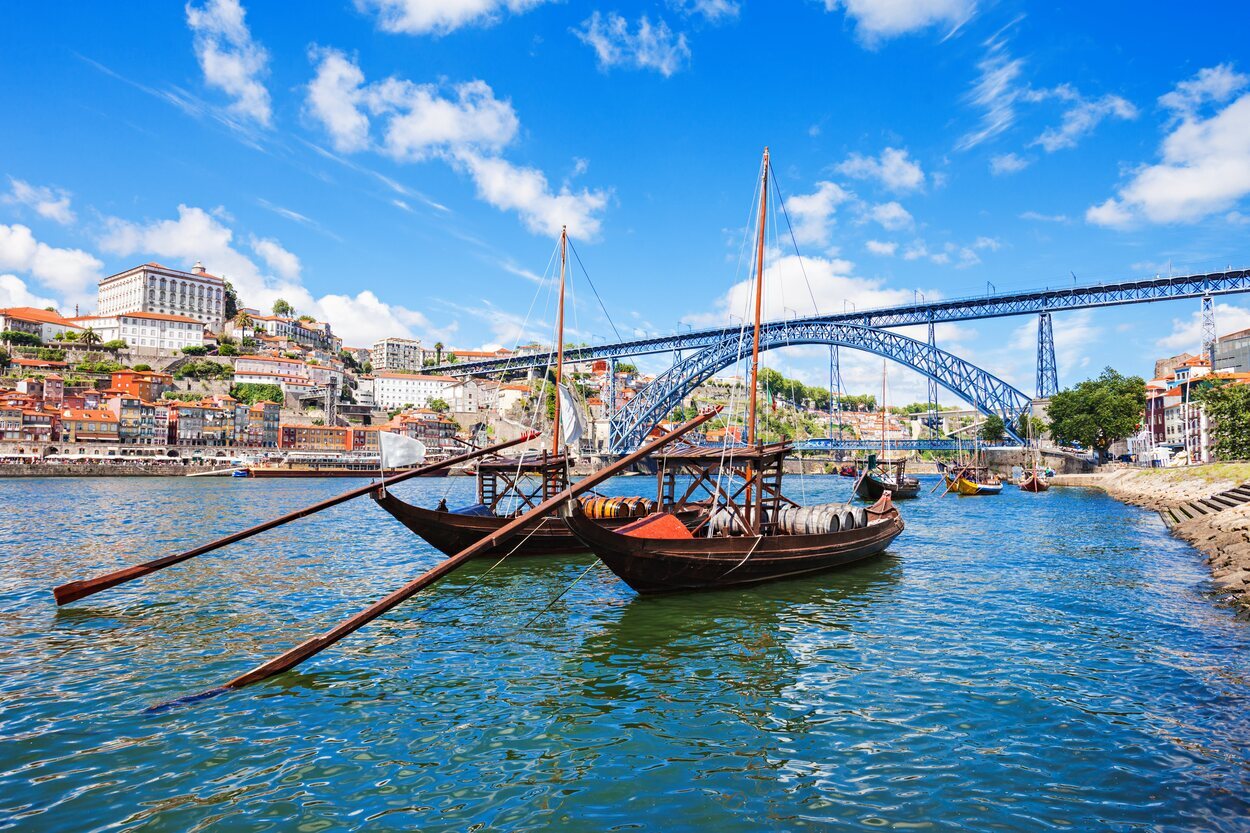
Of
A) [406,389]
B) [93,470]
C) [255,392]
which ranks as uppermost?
[406,389]

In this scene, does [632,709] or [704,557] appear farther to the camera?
[704,557]

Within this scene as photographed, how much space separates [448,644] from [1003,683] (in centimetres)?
734

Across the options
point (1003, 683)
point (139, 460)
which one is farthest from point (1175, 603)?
point (139, 460)

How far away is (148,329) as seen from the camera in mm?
116250

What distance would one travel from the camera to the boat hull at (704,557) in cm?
1177

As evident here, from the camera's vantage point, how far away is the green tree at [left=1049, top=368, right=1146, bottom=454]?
6675 cm

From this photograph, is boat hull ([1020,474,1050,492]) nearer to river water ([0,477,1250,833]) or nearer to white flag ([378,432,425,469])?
river water ([0,477,1250,833])

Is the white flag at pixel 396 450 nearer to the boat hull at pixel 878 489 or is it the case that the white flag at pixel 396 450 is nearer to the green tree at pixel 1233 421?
the boat hull at pixel 878 489

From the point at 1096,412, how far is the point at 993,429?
1091cm

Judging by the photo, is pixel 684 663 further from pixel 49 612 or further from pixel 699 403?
pixel 699 403

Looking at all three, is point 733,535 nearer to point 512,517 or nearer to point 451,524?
point 512,517

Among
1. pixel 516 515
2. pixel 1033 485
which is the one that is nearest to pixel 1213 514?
pixel 516 515

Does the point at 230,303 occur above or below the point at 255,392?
above

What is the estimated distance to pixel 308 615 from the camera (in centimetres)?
1166
